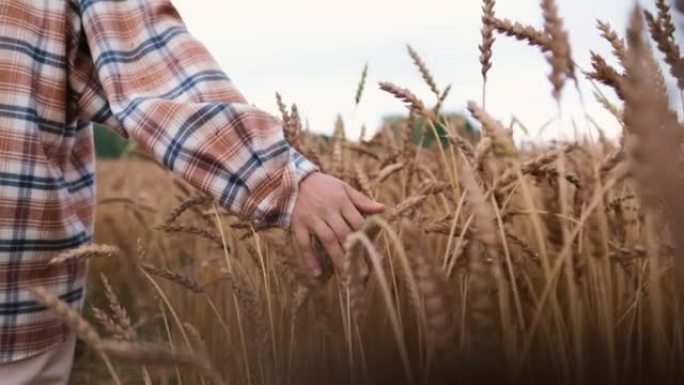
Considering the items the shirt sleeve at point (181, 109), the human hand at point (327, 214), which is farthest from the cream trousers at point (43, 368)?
the human hand at point (327, 214)

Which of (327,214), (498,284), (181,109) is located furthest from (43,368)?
(498,284)

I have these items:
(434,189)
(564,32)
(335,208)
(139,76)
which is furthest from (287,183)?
(564,32)

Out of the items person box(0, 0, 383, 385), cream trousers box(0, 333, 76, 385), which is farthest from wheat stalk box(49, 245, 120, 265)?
cream trousers box(0, 333, 76, 385)

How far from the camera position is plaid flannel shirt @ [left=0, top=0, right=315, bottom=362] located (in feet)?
3.61

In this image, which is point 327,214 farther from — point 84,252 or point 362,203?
point 84,252

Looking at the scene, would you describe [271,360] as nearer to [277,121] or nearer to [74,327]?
[277,121]

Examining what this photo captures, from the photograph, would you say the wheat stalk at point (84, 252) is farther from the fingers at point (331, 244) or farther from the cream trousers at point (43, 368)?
the cream trousers at point (43, 368)

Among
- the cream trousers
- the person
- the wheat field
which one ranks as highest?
the person

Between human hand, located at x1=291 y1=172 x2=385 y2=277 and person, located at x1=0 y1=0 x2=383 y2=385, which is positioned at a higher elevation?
person, located at x1=0 y1=0 x2=383 y2=385

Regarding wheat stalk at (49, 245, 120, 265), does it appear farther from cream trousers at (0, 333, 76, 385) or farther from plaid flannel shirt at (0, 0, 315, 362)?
cream trousers at (0, 333, 76, 385)

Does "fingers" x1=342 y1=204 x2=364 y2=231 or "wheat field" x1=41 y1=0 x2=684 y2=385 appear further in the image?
"fingers" x1=342 y1=204 x2=364 y2=231

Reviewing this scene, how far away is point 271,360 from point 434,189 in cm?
27

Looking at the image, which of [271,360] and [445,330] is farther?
[271,360]

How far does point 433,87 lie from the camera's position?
1310 millimetres
